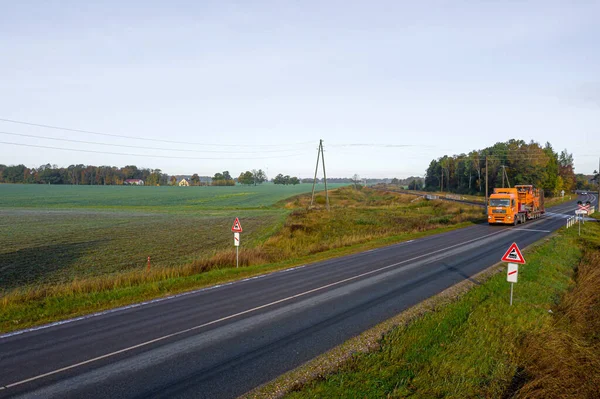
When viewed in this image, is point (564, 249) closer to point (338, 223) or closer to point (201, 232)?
point (338, 223)

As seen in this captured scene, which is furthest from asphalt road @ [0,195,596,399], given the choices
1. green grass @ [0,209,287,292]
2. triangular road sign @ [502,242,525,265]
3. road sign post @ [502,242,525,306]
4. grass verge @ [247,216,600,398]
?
green grass @ [0,209,287,292]

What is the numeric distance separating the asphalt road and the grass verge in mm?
714

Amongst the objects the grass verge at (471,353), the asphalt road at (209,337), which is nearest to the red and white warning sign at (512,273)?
the grass verge at (471,353)

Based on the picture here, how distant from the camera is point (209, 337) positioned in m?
9.39

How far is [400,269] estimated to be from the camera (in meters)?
17.8

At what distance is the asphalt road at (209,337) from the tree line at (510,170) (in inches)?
1965

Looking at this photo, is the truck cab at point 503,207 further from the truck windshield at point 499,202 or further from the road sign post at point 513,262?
the road sign post at point 513,262

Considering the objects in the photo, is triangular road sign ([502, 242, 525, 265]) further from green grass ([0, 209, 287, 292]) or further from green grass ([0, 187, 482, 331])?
green grass ([0, 209, 287, 292])

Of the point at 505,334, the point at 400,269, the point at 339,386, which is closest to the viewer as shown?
the point at 339,386

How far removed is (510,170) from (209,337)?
3667 inches

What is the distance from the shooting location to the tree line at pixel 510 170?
267 ft

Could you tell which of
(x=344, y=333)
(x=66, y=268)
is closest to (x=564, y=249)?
(x=344, y=333)

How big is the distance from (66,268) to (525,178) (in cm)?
8449

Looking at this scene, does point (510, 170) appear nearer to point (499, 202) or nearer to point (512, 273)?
point (499, 202)
